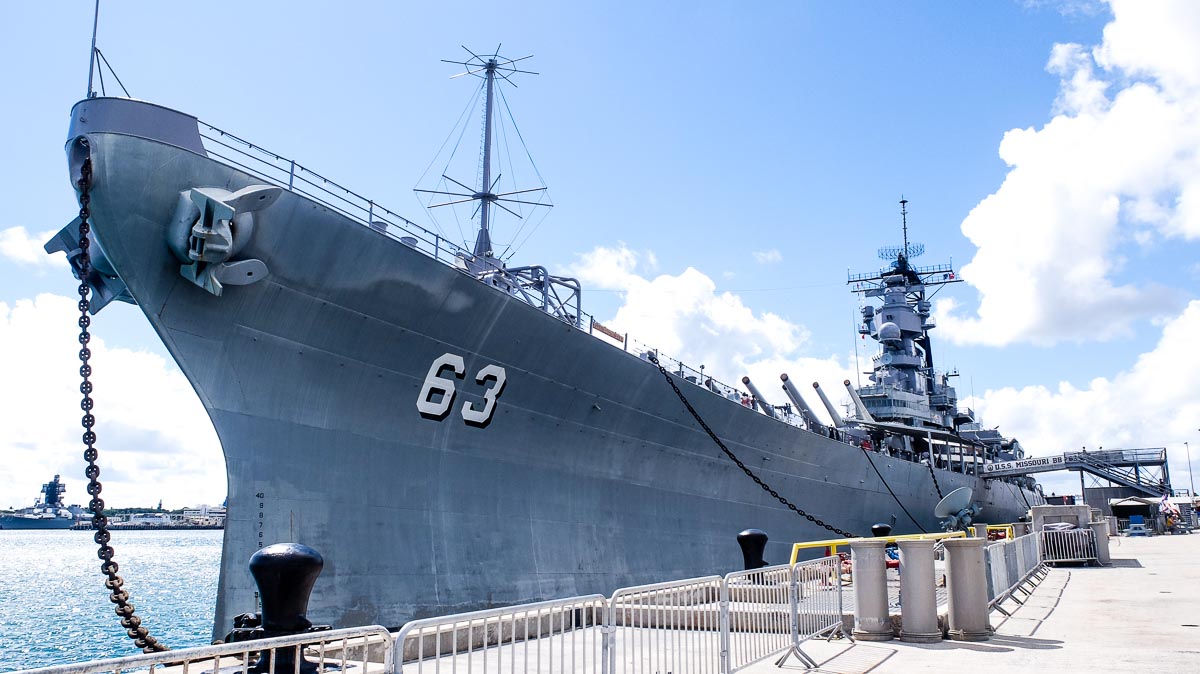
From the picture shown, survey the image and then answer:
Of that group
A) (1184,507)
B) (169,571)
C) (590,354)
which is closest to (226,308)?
(590,354)

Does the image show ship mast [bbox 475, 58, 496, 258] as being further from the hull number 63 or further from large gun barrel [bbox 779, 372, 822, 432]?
large gun barrel [bbox 779, 372, 822, 432]

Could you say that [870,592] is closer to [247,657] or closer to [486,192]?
[247,657]

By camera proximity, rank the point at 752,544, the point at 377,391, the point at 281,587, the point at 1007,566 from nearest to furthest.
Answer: the point at 281,587
the point at 752,544
the point at 377,391
the point at 1007,566

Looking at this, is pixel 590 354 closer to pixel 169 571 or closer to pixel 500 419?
pixel 500 419

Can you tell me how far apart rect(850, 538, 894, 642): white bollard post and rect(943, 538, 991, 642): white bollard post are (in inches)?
27.8

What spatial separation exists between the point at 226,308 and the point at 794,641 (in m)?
7.03

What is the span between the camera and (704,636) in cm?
645

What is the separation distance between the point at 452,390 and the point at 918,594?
6.56 m

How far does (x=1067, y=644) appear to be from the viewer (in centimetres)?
776

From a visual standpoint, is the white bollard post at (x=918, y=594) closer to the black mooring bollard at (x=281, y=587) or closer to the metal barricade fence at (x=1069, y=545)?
the black mooring bollard at (x=281, y=587)

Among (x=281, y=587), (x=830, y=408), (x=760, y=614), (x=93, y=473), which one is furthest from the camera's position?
(x=830, y=408)

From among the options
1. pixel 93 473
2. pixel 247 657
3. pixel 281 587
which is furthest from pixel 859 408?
pixel 247 657

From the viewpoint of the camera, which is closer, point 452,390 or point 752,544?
point 752,544

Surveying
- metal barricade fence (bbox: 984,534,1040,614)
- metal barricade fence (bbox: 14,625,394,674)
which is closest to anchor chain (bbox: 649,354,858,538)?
metal barricade fence (bbox: 984,534,1040,614)
